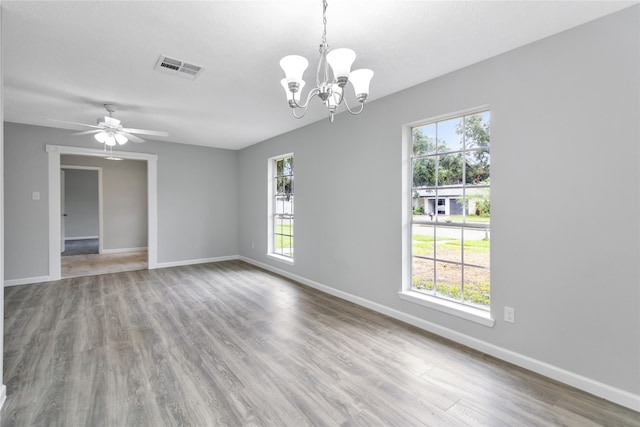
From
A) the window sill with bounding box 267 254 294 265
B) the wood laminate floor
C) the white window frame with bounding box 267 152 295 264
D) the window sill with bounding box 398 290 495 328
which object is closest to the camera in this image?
the wood laminate floor

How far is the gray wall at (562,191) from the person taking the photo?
6.42 feet

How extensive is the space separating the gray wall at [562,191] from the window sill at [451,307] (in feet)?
0.19

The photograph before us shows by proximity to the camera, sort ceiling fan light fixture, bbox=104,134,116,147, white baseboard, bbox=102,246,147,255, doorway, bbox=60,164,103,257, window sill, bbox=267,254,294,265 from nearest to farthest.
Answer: ceiling fan light fixture, bbox=104,134,116,147 → window sill, bbox=267,254,294,265 → white baseboard, bbox=102,246,147,255 → doorway, bbox=60,164,103,257

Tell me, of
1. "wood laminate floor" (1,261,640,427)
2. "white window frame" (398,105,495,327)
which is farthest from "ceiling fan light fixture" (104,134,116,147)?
"white window frame" (398,105,495,327)

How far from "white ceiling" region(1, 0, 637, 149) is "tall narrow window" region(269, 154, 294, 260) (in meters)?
2.13

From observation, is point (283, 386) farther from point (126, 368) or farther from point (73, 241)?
point (73, 241)

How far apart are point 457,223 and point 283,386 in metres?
2.13

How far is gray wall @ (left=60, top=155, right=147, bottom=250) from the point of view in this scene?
7887mm

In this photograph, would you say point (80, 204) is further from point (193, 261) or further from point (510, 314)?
point (510, 314)

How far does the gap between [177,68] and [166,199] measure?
3946 mm

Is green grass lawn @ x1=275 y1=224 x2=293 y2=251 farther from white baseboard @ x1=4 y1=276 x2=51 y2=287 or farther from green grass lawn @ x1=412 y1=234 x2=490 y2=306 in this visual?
white baseboard @ x1=4 y1=276 x2=51 y2=287

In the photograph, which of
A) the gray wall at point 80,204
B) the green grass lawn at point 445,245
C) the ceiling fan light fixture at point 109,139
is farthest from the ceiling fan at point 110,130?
the gray wall at point 80,204

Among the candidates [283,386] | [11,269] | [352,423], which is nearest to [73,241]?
[11,269]

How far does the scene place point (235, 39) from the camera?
2.32 m
